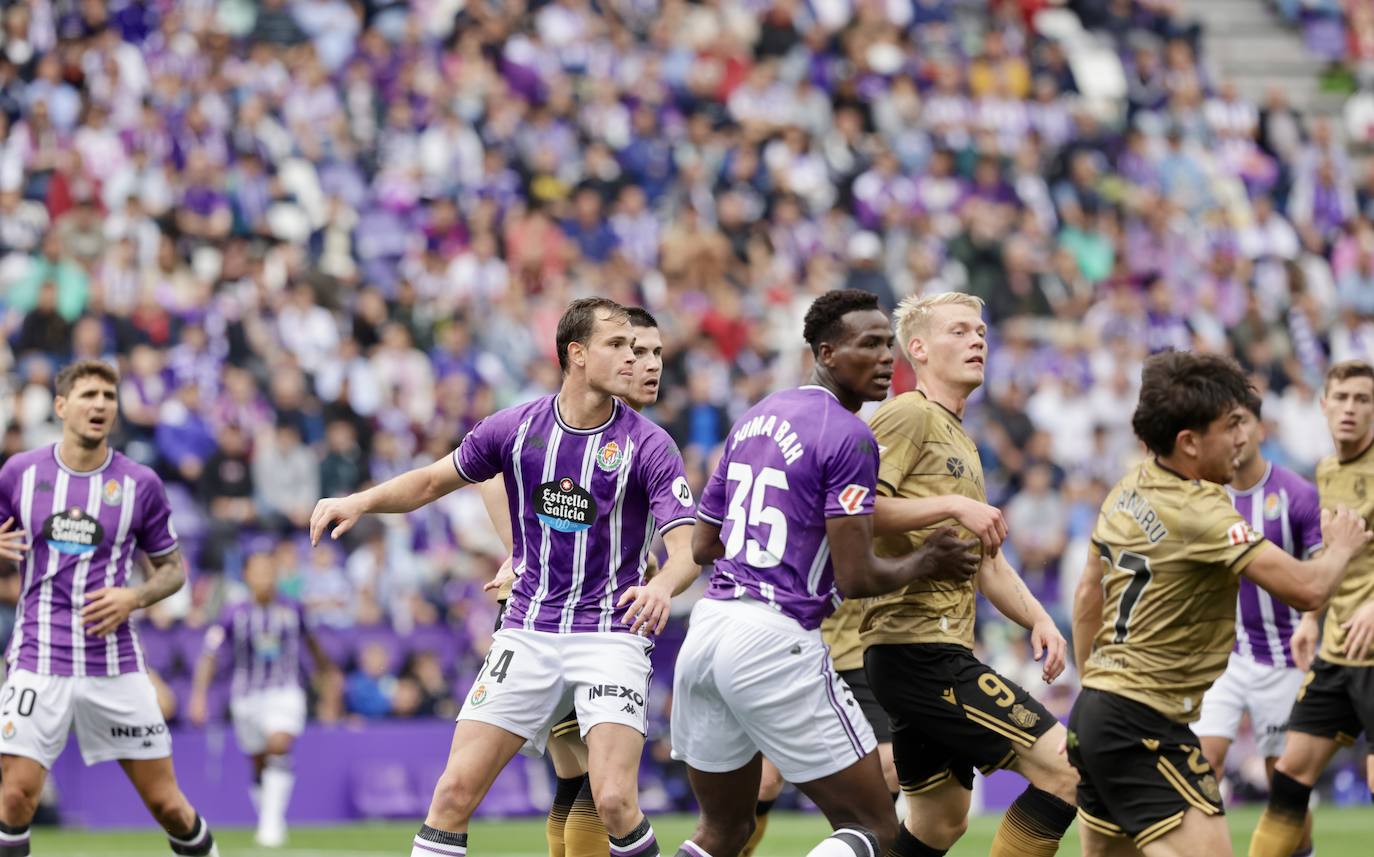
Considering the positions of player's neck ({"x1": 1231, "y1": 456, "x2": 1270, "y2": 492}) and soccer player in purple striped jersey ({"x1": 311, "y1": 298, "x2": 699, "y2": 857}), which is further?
player's neck ({"x1": 1231, "y1": 456, "x2": 1270, "y2": 492})

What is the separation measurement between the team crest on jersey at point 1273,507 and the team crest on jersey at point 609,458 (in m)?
4.46

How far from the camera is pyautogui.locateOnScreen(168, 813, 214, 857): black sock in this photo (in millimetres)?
10227

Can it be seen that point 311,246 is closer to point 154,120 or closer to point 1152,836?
point 154,120

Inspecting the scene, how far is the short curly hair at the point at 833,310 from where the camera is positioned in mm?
8055

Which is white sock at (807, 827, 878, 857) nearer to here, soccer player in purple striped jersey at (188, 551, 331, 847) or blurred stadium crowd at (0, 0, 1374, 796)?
soccer player in purple striped jersey at (188, 551, 331, 847)

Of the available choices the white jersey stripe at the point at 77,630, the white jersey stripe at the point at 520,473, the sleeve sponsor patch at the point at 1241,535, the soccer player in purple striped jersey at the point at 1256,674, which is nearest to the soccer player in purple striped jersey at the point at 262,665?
the white jersey stripe at the point at 77,630

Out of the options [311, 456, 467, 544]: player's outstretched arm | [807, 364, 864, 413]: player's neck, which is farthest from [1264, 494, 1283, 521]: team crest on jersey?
[311, 456, 467, 544]: player's outstretched arm

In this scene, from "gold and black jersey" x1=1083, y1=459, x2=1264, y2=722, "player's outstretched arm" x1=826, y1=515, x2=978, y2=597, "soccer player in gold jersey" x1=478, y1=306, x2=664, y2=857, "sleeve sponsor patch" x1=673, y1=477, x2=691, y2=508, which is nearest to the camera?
"gold and black jersey" x1=1083, y1=459, x2=1264, y2=722

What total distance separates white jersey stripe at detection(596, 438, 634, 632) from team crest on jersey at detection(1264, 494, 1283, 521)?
4.42 meters

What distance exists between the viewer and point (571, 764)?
9734 mm

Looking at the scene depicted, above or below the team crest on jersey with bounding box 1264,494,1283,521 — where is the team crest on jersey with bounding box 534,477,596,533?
below

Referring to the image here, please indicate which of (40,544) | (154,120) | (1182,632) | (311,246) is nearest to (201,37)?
(154,120)

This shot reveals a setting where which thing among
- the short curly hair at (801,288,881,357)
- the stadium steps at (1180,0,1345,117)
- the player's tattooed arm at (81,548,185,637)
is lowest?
the player's tattooed arm at (81,548,185,637)

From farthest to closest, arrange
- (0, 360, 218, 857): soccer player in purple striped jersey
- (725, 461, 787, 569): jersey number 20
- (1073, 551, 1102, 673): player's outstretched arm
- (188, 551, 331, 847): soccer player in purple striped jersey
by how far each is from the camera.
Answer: (188, 551, 331, 847): soccer player in purple striped jersey < (0, 360, 218, 857): soccer player in purple striped jersey < (1073, 551, 1102, 673): player's outstretched arm < (725, 461, 787, 569): jersey number 20
